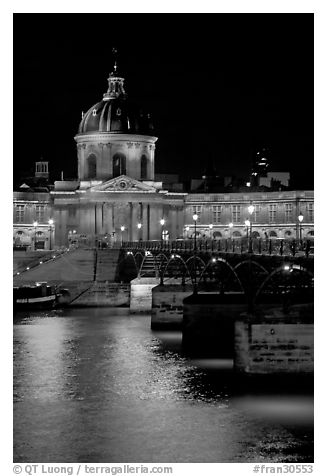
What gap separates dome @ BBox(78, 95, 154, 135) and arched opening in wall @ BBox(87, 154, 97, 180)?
3552 mm

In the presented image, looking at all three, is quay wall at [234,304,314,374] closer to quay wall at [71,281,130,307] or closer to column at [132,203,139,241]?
quay wall at [71,281,130,307]

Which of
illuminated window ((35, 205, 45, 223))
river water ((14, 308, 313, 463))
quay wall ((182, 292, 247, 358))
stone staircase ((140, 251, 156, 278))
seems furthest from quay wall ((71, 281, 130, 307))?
illuminated window ((35, 205, 45, 223))

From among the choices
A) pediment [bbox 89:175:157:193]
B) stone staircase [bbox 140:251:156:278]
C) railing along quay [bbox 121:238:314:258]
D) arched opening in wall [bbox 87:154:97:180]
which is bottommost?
stone staircase [bbox 140:251:156:278]

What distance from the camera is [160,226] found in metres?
149

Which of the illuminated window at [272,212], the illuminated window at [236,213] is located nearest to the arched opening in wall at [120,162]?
the illuminated window at [236,213]

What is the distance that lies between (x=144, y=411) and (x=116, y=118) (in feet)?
380

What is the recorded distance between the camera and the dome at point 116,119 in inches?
6083

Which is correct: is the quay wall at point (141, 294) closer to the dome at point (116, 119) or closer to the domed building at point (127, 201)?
the domed building at point (127, 201)

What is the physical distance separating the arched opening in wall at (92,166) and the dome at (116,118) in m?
3.49

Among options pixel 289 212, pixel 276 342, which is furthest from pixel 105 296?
pixel 289 212

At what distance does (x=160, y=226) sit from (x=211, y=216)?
10548mm

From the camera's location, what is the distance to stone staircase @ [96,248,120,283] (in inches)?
3920
